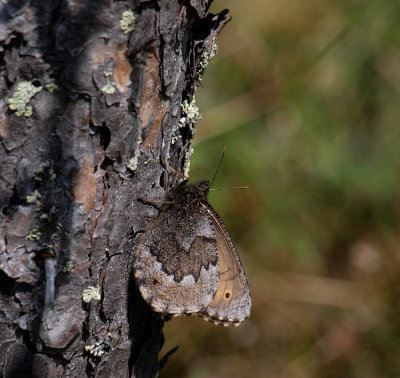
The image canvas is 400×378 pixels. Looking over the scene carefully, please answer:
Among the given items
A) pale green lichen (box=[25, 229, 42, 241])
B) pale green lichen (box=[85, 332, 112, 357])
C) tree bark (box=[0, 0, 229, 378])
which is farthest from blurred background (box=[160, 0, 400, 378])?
pale green lichen (box=[25, 229, 42, 241])

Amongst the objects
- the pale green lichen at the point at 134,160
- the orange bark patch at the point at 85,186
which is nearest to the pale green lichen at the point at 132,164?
the pale green lichen at the point at 134,160

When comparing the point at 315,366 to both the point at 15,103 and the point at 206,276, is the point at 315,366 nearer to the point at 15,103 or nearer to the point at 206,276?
the point at 206,276

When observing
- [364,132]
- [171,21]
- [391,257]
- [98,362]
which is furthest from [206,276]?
[364,132]

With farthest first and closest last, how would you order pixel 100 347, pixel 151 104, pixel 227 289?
pixel 227 289
pixel 100 347
pixel 151 104

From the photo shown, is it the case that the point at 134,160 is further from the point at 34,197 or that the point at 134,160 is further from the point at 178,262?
the point at 178,262

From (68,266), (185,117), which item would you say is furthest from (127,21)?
(68,266)

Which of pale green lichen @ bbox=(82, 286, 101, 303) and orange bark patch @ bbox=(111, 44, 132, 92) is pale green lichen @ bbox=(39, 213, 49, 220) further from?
orange bark patch @ bbox=(111, 44, 132, 92)

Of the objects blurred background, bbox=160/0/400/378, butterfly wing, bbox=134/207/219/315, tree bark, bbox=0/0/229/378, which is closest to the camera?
tree bark, bbox=0/0/229/378

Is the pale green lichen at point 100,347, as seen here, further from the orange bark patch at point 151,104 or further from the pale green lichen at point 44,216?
the orange bark patch at point 151,104
